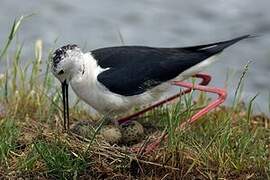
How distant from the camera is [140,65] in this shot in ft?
18.1

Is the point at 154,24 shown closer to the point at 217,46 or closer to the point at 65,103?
the point at 217,46

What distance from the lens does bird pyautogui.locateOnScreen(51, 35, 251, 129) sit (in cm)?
542

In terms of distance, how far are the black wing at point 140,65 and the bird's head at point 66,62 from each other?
156mm

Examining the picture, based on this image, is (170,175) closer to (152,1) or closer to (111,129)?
(111,129)

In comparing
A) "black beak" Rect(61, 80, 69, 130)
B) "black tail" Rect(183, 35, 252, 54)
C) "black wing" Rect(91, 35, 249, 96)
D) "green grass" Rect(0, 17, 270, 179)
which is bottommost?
"green grass" Rect(0, 17, 270, 179)

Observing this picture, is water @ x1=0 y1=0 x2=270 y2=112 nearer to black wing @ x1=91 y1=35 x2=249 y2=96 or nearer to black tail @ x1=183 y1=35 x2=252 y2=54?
black tail @ x1=183 y1=35 x2=252 y2=54

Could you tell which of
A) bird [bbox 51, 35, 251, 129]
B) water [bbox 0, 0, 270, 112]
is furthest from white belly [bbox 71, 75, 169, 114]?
water [bbox 0, 0, 270, 112]

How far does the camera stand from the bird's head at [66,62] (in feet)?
17.5

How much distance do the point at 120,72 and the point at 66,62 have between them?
1.16ft

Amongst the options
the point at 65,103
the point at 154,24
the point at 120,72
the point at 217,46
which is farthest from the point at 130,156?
the point at 154,24

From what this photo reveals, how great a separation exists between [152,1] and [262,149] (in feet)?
17.0

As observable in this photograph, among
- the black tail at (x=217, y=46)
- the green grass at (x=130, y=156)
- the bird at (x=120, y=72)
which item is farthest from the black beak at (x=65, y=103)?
the black tail at (x=217, y=46)

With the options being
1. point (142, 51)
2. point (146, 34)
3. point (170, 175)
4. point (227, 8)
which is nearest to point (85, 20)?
point (146, 34)

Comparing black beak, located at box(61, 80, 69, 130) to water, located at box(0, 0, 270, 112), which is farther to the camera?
water, located at box(0, 0, 270, 112)
